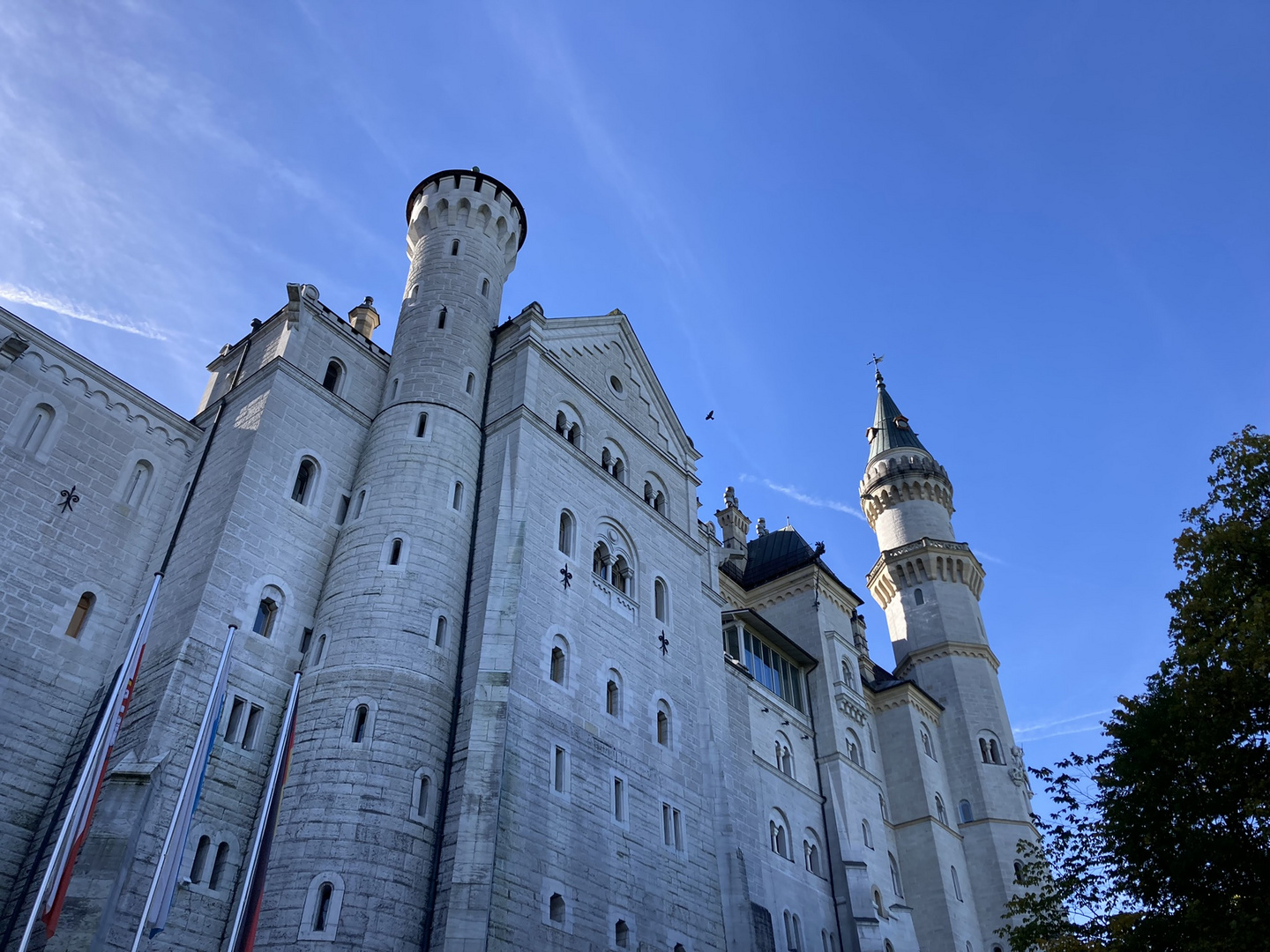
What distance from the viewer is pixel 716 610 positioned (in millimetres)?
36719

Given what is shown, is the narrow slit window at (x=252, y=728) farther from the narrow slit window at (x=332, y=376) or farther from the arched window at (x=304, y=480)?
the narrow slit window at (x=332, y=376)

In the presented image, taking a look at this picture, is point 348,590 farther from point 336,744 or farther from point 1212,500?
point 1212,500

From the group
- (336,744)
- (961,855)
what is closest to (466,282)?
(336,744)

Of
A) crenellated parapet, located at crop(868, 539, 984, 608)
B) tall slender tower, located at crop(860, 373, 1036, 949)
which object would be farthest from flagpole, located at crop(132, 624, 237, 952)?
crenellated parapet, located at crop(868, 539, 984, 608)

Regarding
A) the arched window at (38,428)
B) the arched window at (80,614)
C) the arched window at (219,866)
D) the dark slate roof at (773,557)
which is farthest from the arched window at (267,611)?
the dark slate roof at (773,557)

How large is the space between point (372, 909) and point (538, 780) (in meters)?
4.96

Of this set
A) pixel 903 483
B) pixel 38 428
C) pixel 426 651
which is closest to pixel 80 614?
pixel 38 428

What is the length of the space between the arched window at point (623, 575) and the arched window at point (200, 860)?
46.1 feet

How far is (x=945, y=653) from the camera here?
52719mm

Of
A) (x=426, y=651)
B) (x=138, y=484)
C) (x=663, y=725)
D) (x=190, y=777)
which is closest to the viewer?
(x=190, y=777)

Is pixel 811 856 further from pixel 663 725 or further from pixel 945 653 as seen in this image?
pixel 945 653

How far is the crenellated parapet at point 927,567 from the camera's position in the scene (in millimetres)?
55594

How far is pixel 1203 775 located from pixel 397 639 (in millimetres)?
17759

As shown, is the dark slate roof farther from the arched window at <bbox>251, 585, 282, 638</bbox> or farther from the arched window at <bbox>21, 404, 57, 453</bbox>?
the arched window at <bbox>21, 404, 57, 453</bbox>
